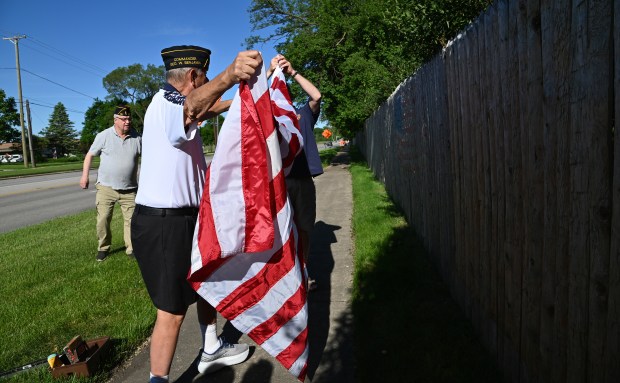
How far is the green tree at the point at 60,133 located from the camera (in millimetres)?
90688

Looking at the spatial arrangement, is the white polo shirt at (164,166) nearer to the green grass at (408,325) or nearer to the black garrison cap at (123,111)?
the green grass at (408,325)

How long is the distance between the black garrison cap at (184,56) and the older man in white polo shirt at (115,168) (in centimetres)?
370

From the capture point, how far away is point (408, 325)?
11.3ft

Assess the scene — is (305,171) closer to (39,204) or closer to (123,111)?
(123,111)

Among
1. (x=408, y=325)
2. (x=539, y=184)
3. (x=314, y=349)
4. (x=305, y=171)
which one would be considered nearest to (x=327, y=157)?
(x=305, y=171)

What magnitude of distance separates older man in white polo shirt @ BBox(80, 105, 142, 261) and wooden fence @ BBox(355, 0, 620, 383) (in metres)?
4.23

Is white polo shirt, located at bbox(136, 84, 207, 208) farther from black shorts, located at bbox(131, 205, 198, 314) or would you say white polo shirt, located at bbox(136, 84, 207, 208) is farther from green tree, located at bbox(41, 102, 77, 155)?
green tree, located at bbox(41, 102, 77, 155)

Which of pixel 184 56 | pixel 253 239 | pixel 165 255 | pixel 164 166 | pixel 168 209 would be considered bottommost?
pixel 165 255

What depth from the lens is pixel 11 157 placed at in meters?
74.6

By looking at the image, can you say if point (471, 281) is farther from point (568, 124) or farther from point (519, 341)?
point (568, 124)

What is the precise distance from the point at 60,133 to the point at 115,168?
327 feet

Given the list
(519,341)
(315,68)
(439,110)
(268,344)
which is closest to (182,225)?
(268,344)

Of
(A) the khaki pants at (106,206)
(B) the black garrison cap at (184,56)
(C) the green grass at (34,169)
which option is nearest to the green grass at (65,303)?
(A) the khaki pants at (106,206)

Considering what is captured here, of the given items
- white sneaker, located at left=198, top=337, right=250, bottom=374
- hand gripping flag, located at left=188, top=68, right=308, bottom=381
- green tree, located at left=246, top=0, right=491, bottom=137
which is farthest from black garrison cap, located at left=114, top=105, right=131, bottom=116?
green tree, located at left=246, top=0, right=491, bottom=137
